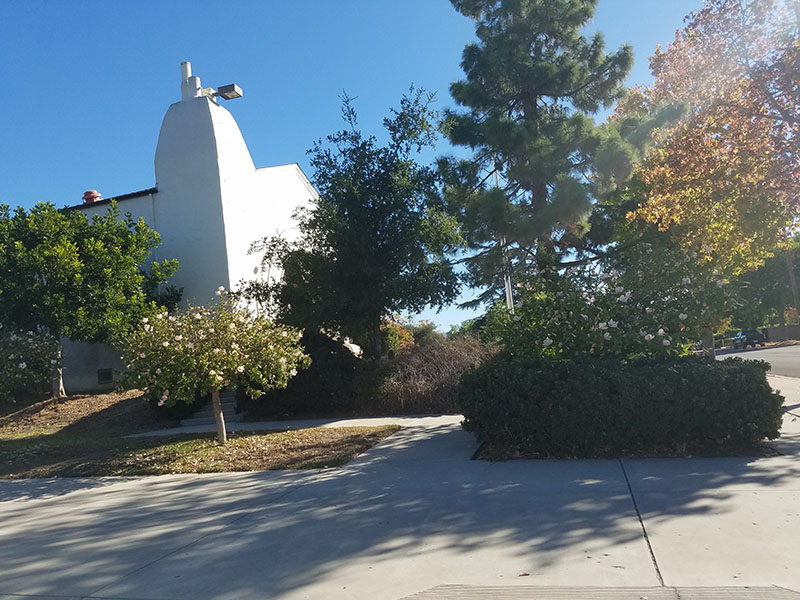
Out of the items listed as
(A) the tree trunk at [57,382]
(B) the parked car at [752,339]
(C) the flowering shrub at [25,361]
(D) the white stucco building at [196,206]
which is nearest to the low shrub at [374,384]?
(D) the white stucco building at [196,206]

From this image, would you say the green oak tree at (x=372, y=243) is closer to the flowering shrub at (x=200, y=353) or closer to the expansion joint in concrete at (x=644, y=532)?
the flowering shrub at (x=200, y=353)

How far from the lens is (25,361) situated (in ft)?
52.3

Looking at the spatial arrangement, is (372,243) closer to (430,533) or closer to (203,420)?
(203,420)

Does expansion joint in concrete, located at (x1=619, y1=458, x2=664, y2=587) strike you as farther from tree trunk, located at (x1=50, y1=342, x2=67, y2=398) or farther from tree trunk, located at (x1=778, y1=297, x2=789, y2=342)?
tree trunk, located at (x1=778, y1=297, x2=789, y2=342)

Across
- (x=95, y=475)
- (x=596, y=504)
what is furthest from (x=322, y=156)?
(x=596, y=504)

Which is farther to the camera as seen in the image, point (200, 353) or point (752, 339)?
point (752, 339)

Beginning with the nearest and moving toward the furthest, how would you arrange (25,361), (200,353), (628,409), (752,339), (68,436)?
(628,409), (200,353), (68,436), (25,361), (752,339)

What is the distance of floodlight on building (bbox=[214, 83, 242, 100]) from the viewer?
19.4m

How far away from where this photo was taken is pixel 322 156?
1477 centimetres

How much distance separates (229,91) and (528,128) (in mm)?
9522

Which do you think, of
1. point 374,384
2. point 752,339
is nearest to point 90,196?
point 374,384

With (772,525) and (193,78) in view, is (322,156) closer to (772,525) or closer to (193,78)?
(193,78)

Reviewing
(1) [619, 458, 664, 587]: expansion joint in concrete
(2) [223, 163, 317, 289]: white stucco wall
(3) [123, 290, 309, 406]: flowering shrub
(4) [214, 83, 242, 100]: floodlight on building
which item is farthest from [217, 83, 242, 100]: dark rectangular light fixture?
(1) [619, 458, 664, 587]: expansion joint in concrete

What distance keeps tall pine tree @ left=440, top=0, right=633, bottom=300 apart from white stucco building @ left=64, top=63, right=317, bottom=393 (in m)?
6.33
